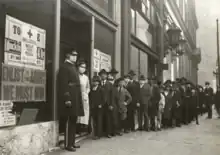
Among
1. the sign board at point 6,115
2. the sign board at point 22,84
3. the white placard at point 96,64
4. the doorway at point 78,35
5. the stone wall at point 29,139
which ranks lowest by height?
the stone wall at point 29,139

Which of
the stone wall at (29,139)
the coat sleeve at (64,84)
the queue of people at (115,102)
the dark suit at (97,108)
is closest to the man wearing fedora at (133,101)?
the queue of people at (115,102)

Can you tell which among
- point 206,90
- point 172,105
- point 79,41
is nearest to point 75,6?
point 79,41

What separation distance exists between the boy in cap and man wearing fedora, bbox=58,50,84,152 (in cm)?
173

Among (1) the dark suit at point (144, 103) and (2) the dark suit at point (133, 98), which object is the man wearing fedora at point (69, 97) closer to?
(2) the dark suit at point (133, 98)

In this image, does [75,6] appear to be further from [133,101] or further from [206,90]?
[206,90]

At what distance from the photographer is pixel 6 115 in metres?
5.79

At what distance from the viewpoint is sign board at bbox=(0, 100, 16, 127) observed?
5.67 m

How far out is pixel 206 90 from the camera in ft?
57.2

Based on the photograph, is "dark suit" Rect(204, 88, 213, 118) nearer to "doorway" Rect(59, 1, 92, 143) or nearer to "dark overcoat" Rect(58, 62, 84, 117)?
"doorway" Rect(59, 1, 92, 143)

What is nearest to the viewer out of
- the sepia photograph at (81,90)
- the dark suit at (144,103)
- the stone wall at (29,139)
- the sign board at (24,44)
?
the stone wall at (29,139)

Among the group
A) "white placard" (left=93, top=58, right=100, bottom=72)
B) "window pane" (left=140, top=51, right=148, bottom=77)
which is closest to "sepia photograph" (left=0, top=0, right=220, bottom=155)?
"white placard" (left=93, top=58, right=100, bottom=72)

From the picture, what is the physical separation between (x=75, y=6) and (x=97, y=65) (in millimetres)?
2310

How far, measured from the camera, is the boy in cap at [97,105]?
8703 mm

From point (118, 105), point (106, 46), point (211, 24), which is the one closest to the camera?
point (118, 105)
